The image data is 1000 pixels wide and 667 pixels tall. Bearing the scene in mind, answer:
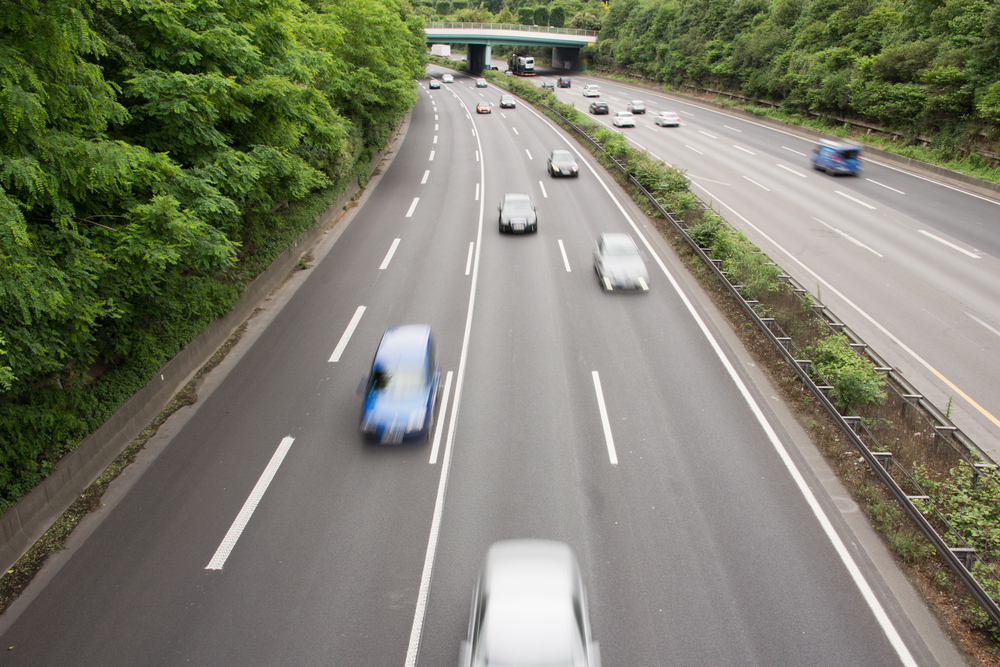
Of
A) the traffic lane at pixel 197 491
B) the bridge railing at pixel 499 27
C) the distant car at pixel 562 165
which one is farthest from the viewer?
the bridge railing at pixel 499 27

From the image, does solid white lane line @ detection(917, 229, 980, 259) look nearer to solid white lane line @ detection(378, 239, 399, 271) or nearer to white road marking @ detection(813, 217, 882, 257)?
white road marking @ detection(813, 217, 882, 257)

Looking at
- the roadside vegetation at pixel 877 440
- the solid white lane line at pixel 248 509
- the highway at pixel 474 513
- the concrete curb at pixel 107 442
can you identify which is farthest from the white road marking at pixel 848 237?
the concrete curb at pixel 107 442

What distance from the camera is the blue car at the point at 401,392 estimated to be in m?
11.2

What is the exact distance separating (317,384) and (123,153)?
674 cm

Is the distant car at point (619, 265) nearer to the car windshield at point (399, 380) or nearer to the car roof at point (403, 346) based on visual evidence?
the car roof at point (403, 346)

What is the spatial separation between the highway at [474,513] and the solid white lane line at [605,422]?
0.06 m

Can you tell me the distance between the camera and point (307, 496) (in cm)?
1018

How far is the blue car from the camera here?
11.2 meters

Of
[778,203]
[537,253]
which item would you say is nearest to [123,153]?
[537,253]

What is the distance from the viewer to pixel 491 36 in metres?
87.9

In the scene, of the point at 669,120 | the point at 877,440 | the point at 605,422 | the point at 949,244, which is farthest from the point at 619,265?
the point at 669,120

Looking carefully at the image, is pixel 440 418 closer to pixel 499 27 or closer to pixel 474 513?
pixel 474 513

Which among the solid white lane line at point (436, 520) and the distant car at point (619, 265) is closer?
the solid white lane line at point (436, 520)

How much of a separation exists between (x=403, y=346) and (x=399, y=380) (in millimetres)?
872
